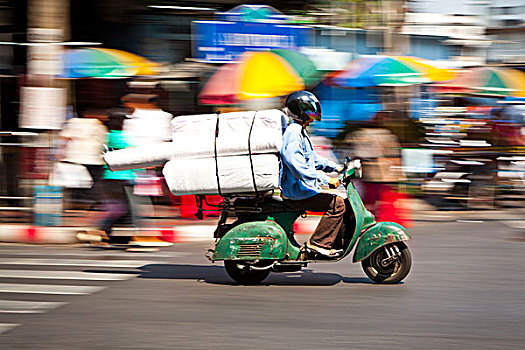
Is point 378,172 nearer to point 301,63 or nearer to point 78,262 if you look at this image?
point 301,63

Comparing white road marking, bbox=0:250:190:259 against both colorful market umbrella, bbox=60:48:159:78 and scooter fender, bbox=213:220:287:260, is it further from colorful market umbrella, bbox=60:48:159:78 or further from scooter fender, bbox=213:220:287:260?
colorful market umbrella, bbox=60:48:159:78

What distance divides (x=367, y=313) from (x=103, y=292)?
2527 mm

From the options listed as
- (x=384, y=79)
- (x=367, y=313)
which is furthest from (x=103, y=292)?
(x=384, y=79)

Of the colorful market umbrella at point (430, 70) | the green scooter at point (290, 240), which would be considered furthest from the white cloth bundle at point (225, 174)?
the colorful market umbrella at point (430, 70)

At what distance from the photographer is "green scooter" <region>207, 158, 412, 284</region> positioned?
761 centimetres

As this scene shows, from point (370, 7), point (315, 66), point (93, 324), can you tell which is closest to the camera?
point (93, 324)

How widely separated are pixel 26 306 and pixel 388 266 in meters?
3.25

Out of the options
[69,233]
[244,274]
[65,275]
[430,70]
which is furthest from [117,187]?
[430,70]

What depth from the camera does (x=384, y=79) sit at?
585 inches

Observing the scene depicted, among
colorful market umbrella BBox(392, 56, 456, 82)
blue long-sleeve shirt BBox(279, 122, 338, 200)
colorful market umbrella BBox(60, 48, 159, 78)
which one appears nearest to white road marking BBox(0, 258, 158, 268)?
blue long-sleeve shirt BBox(279, 122, 338, 200)

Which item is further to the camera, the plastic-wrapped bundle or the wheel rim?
the wheel rim

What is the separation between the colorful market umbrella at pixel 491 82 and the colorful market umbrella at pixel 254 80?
425cm

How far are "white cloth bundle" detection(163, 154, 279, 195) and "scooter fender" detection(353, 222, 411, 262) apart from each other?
0.94 metres

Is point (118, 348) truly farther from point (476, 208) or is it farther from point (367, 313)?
point (476, 208)
